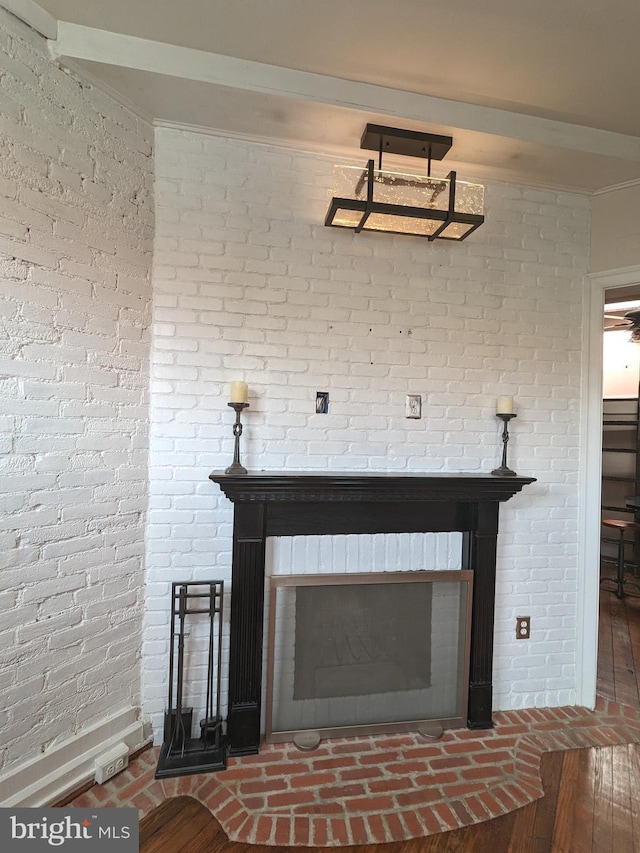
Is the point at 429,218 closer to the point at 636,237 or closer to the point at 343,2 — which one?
the point at 343,2

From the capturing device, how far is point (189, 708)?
1903 mm

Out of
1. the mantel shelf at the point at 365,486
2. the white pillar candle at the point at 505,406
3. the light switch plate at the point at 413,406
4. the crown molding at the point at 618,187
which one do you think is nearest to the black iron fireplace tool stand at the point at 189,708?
the mantel shelf at the point at 365,486

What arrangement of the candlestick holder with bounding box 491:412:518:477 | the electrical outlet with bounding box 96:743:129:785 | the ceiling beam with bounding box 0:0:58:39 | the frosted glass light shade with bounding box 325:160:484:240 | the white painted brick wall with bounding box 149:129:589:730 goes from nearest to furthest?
the ceiling beam with bounding box 0:0:58:39, the electrical outlet with bounding box 96:743:129:785, the frosted glass light shade with bounding box 325:160:484:240, the white painted brick wall with bounding box 149:129:589:730, the candlestick holder with bounding box 491:412:518:477

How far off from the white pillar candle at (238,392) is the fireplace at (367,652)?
2.65 ft

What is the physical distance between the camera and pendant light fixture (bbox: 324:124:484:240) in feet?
5.80

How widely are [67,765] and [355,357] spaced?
1.98 meters

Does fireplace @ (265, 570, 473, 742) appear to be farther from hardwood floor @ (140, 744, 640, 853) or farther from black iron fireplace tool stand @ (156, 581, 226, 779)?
hardwood floor @ (140, 744, 640, 853)

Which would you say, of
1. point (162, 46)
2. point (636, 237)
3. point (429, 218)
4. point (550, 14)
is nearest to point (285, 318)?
point (429, 218)

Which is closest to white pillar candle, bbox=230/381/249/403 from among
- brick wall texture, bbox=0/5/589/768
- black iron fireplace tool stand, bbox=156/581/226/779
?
brick wall texture, bbox=0/5/589/768

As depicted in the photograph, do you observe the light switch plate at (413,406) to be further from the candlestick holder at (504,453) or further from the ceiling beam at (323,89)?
the ceiling beam at (323,89)

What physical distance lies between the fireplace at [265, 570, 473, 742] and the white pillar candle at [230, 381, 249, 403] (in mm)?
808

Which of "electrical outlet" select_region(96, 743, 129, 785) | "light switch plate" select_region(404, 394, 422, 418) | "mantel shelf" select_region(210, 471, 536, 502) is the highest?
"light switch plate" select_region(404, 394, 422, 418)

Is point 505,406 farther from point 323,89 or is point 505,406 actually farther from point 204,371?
point 323,89

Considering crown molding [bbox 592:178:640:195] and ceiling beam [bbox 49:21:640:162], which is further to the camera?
crown molding [bbox 592:178:640:195]
